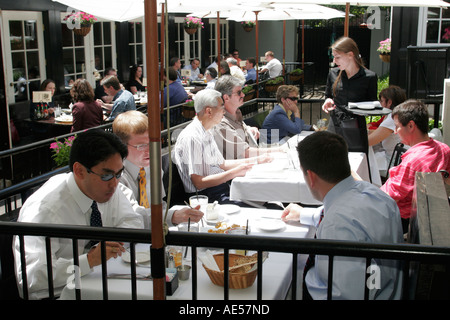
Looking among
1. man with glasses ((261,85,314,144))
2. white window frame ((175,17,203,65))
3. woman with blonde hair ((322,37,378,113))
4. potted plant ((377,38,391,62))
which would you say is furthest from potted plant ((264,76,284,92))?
woman with blonde hair ((322,37,378,113))

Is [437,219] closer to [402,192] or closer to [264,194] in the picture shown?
[402,192]

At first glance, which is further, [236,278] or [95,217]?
[95,217]

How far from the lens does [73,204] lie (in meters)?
2.49

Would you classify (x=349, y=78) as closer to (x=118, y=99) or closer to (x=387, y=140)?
(x=387, y=140)

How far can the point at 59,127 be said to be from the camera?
7.60m

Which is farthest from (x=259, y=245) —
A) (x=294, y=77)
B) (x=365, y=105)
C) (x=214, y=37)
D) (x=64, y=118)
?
(x=214, y=37)

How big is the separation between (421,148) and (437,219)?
151 cm

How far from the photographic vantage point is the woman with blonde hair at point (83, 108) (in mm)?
6824

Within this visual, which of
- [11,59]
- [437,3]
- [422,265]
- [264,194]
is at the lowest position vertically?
[264,194]

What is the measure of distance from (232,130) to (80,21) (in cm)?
575

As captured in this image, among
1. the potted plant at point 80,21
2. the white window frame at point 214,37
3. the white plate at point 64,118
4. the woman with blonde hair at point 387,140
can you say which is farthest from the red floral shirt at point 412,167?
the white window frame at point 214,37

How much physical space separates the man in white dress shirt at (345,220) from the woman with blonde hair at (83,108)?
494 centimetres

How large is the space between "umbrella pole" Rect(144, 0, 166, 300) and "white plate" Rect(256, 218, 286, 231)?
3.69 feet
